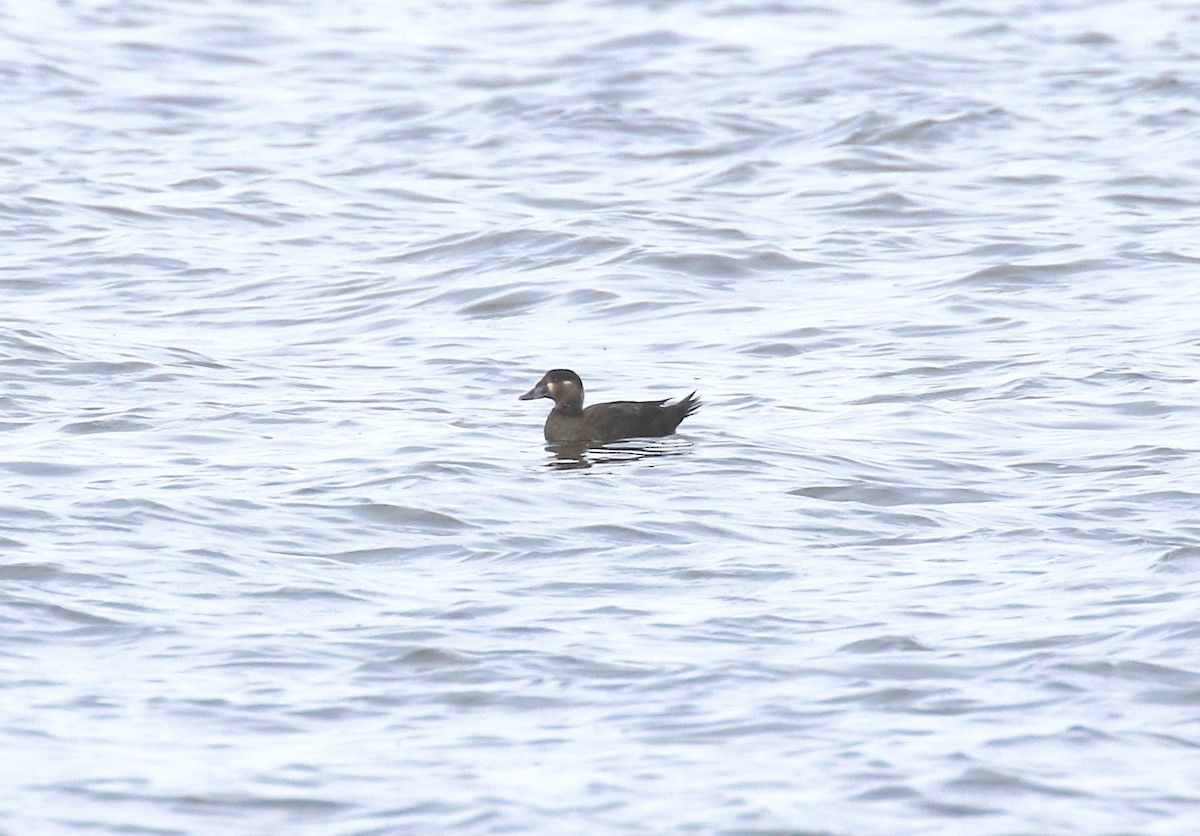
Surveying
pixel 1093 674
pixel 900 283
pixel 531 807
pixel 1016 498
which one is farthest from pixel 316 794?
pixel 900 283

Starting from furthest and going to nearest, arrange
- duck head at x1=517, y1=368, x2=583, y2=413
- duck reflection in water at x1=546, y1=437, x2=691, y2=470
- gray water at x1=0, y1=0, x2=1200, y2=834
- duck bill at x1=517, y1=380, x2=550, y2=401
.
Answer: duck bill at x1=517, y1=380, x2=550, y2=401
duck head at x1=517, y1=368, x2=583, y2=413
duck reflection in water at x1=546, y1=437, x2=691, y2=470
gray water at x1=0, y1=0, x2=1200, y2=834

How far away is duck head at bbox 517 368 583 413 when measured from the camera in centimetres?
1023

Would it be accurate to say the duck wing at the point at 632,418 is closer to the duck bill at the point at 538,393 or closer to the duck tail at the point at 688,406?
the duck tail at the point at 688,406

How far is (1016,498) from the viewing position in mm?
8711

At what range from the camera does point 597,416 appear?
33.3ft

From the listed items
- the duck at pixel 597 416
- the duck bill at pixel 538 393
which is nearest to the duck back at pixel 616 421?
the duck at pixel 597 416

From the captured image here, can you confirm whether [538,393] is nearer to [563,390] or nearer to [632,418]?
[563,390]

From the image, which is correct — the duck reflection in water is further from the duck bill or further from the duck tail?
the duck bill

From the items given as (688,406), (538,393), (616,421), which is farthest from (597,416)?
(688,406)

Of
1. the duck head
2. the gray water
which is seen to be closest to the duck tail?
the gray water

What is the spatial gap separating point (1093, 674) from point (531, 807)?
1912 mm

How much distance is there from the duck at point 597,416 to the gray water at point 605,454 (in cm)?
21

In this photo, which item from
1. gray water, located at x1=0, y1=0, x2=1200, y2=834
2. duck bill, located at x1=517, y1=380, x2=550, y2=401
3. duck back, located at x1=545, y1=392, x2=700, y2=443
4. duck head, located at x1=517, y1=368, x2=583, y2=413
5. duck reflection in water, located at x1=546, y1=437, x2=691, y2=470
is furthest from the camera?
duck bill, located at x1=517, y1=380, x2=550, y2=401

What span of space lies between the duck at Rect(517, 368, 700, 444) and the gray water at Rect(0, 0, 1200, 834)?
8.2 inches
